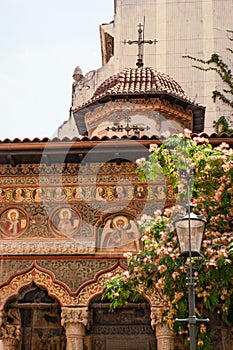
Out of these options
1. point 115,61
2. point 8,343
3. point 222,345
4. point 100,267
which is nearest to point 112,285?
point 100,267

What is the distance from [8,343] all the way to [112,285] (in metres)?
3.20

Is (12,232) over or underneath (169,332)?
over

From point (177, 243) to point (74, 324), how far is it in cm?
267

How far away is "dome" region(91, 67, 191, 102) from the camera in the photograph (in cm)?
1348

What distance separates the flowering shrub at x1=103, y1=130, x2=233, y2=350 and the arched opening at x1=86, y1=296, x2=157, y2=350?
3.44 m

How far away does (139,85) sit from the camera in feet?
45.8

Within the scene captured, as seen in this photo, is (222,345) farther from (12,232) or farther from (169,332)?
(12,232)

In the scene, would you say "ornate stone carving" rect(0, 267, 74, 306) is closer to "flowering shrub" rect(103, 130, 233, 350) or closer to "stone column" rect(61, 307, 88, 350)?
"stone column" rect(61, 307, 88, 350)

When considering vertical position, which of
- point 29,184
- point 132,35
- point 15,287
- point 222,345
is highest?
point 132,35

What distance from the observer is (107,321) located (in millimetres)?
11367

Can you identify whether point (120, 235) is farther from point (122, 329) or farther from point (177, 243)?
point (122, 329)

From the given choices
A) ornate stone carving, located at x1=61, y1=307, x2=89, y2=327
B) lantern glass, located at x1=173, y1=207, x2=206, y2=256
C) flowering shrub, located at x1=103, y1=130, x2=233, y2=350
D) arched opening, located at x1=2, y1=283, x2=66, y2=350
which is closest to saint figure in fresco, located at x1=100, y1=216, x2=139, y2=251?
ornate stone carving, located at x1=61, y1=307, x2=89, y2=327

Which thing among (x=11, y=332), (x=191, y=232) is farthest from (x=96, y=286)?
(x=191, y=232)

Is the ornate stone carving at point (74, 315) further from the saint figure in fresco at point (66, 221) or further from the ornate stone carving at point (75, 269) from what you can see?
the saint figure in fresco at point (66, 221)
